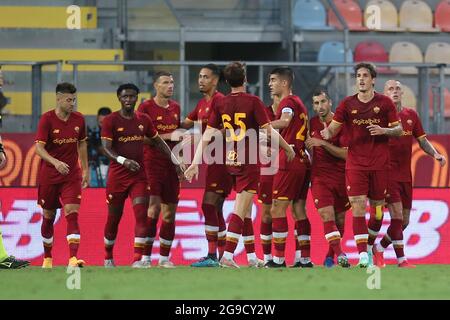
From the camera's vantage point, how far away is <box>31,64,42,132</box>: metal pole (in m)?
17.9

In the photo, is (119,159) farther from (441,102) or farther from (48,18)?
(48,18)

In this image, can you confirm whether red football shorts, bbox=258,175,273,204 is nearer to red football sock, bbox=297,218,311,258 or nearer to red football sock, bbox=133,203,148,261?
red football sock, bbox=297,218,311,258

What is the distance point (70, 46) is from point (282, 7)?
415 centimetres

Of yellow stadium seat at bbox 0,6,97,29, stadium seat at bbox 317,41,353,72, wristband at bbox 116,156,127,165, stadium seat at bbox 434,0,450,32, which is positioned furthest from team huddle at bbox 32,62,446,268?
stadium seat at bbox 434,0,450,32

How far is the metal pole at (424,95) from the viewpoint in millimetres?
18453

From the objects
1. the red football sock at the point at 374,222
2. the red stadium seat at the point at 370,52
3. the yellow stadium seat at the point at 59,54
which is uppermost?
the red stadium seat at the point at 370,52

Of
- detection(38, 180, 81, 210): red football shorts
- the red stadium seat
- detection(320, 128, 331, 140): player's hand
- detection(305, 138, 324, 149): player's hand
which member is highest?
the red stadium seat

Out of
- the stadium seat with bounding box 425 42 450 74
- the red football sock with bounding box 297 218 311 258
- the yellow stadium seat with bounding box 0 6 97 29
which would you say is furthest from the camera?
the stadium seat with bounding box 425 42 450 74

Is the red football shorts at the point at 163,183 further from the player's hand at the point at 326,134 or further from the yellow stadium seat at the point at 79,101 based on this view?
the yellow stadium seat at the point at 79,101

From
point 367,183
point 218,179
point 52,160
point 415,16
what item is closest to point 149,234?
point 218,179

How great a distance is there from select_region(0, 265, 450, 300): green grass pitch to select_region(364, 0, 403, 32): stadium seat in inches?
492

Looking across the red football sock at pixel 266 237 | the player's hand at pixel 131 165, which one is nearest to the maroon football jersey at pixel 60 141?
the player's hand at pixel 131 165

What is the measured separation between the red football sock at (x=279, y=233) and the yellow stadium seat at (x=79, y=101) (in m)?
5.15
